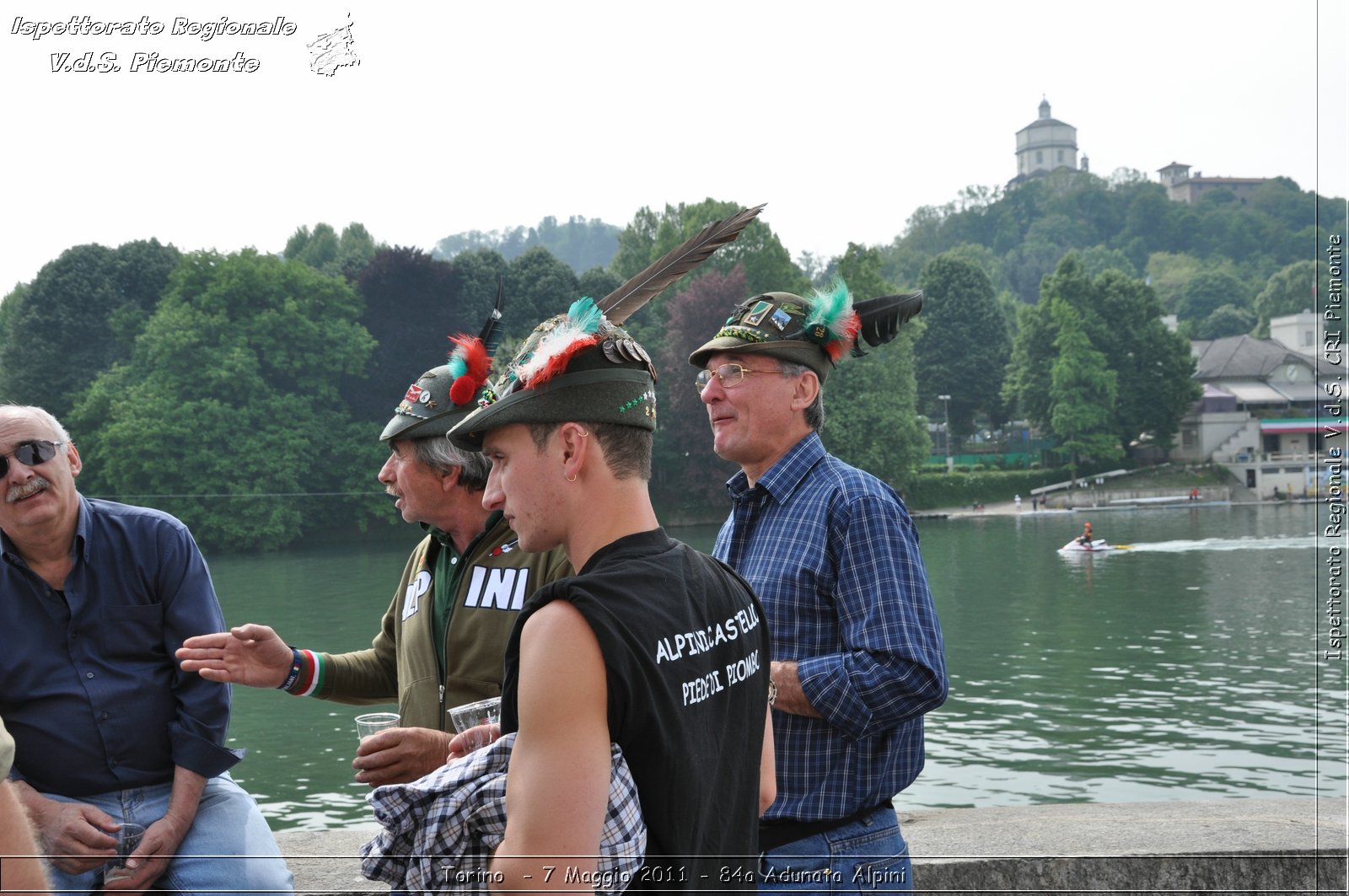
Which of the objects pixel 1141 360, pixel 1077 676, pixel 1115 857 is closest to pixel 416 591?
pixel 1115 857

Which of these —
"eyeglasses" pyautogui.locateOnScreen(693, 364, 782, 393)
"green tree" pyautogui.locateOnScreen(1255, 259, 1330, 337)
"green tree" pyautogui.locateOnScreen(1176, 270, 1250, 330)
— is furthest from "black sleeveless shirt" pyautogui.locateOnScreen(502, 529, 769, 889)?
"green tree" pyautogui.locateOnScreen(1176, 270, 1250, 330)

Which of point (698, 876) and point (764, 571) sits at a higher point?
point (764, 571)

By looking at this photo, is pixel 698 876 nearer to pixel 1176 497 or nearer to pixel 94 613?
pixel 94 613

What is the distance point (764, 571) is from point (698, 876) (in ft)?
3.91

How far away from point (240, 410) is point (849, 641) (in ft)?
180

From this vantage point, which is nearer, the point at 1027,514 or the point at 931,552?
the point at 931,552

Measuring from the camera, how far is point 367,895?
359 cm

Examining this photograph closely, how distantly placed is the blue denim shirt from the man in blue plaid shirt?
1521 mm

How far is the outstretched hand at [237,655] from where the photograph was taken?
302 cm

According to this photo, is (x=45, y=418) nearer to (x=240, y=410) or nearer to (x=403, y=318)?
(x=240, y=410)

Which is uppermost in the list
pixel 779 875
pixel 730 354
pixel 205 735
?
pixel 730 354

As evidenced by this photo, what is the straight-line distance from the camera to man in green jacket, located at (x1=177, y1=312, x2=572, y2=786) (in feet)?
10.2

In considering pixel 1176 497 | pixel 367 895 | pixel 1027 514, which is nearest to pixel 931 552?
pixel 1027 514

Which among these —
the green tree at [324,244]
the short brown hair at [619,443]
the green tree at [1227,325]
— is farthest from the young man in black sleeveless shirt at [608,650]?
the green tree at [1227,325]
